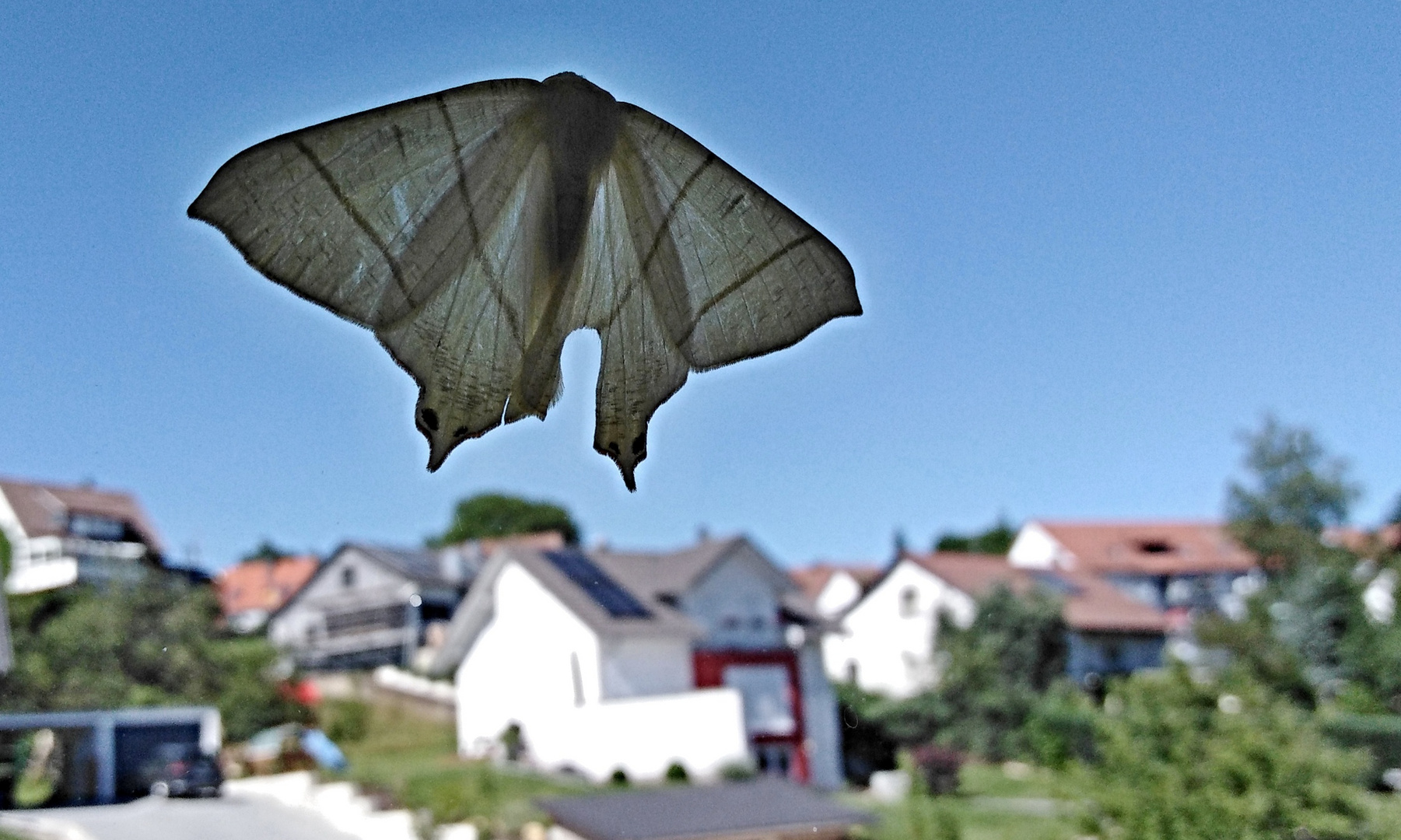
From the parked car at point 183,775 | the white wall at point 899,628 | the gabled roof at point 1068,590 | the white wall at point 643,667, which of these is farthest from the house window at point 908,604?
the white wall at point 643,667

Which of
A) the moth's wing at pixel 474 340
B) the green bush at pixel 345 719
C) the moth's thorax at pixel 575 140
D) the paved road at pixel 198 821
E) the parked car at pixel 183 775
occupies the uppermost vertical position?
the moth's thorax at pixel 575 140

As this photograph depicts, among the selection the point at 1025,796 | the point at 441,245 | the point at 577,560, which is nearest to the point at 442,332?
the point at 441,245

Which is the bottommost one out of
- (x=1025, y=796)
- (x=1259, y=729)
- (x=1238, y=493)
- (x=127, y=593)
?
(x=1025, y=796)

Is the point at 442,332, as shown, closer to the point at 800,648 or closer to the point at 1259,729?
the point at 1259,729

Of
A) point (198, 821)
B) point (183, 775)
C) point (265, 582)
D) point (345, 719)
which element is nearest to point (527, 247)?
point (345, 719)

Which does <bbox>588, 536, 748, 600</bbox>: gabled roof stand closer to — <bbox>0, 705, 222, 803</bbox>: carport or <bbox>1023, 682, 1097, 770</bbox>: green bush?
<bbox>0, 705, 222, 803</bbox>: carport

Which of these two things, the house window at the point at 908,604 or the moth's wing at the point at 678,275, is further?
the house window at the point at 908,604

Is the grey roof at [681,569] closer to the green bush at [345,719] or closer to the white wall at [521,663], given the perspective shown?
the white wall at [521,663]
